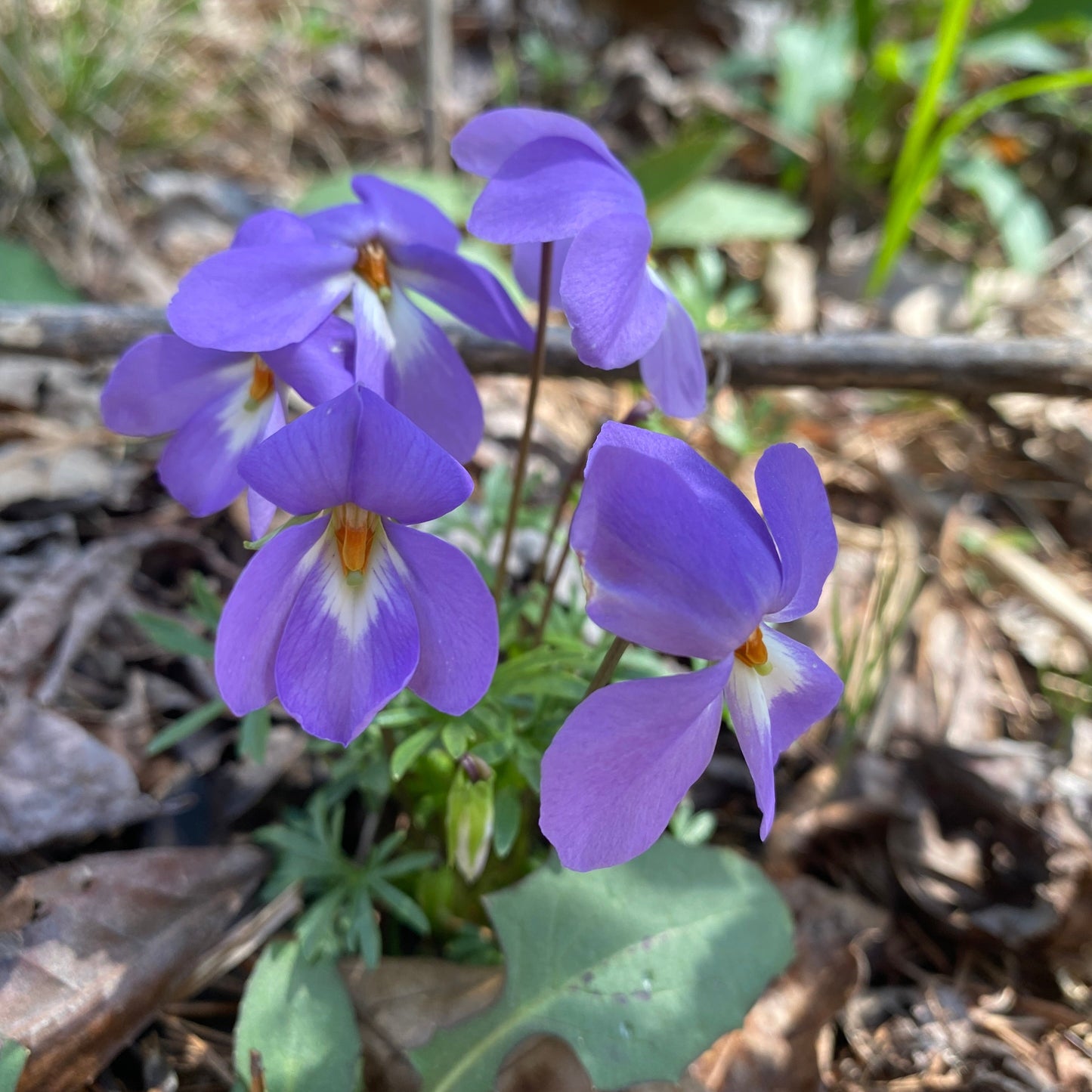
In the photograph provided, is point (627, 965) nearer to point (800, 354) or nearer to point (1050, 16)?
point (800, 354)

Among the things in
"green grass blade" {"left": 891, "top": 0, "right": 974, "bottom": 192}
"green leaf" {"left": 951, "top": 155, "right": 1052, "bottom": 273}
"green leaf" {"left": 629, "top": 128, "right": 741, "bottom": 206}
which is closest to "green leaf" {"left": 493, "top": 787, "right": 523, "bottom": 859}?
"green leaf" {"left": 629, "top": 128, "right": 741, "bottom": 206}

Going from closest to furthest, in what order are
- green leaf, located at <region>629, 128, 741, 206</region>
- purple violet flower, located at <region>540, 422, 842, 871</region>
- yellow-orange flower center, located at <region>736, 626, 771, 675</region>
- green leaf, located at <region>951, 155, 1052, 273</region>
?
purple violet flower, located at <region>540, 422, 842, 871</region>, yellow-orange flower center, located at <region>736, 626, 771, 675</region>, green leaf, located at <region>629, 128, 741, 206</region>, green leaf, located at <region>951, 155, 1052, 273</region>

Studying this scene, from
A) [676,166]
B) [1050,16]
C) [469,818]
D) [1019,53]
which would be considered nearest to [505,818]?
[469,818]

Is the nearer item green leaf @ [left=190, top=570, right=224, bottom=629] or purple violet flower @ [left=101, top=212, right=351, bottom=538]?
purple violet flower @ [left=101, top=212, right=351, bottom=538]

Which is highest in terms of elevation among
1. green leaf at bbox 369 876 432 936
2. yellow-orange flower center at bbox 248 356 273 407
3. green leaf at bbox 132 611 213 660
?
yellow-orange flower center at bbox 248 356 273 407

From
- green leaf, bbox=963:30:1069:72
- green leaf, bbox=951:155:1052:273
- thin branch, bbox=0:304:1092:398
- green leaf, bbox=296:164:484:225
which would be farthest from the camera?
green leaf, bbox=963:30:1069:72

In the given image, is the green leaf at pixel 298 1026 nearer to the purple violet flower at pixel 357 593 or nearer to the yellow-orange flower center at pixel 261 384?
the purple violet flower at pixel 357 593

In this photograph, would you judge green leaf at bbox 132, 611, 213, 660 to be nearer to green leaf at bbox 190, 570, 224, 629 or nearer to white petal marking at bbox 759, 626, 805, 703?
green leaf at bbox 190, 570, 224, 629
